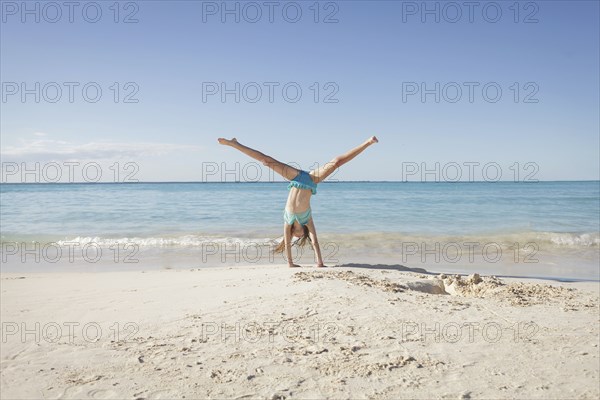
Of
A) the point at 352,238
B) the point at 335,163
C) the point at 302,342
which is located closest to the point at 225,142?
the point at 335,163

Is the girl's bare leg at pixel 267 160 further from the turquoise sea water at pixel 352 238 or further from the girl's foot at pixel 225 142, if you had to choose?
the turquoise sea water at pixel 352 238

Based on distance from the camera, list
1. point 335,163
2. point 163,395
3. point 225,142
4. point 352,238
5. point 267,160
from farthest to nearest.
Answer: point 352,238 < point 335,163 < point 267,160 < point 225,142 < point 163,395

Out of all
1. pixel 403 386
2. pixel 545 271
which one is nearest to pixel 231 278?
pixel 403 386

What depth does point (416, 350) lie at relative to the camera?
3.78 m

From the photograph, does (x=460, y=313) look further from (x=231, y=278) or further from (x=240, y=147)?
(x=240, y=147)

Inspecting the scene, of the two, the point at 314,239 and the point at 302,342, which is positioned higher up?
the point at 314,239

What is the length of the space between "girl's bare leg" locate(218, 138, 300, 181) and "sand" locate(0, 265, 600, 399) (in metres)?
1.96

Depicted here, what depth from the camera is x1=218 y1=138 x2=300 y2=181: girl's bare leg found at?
6.91 m

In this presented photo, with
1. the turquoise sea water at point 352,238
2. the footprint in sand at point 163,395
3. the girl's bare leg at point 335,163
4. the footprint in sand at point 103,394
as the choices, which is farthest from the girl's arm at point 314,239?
the footprint in sand at point 103,394

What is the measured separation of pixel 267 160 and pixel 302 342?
3.74 m

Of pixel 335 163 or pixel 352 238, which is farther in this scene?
pixel 352 238

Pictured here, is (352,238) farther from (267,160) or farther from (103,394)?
(103,394)

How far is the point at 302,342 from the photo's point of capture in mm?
→ 3912

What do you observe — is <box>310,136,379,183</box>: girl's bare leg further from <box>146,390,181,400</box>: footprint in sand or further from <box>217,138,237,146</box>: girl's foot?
<box>146,390,181,400</box>: footprint in sand
